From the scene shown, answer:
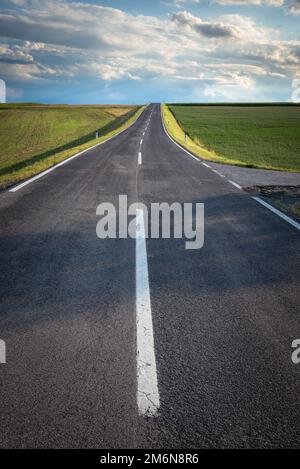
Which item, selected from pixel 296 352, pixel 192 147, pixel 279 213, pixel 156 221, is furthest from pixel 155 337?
pixel 192 147

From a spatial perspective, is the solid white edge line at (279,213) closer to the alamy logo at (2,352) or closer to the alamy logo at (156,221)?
the alamy logo at (156,221)

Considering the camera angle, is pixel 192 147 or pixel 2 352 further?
pixel 192 147

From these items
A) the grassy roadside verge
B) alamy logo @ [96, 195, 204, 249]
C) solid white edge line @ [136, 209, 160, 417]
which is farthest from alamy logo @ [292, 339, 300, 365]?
the grassy roadside verge

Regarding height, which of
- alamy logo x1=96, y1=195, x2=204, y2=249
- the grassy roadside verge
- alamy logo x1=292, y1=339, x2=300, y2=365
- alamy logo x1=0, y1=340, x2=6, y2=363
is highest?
the grassy roadside verge

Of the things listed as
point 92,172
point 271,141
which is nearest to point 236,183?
point 92,172

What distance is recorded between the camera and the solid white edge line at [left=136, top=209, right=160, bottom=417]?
2369 millimetres

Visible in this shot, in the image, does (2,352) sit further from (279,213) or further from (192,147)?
(192,147)

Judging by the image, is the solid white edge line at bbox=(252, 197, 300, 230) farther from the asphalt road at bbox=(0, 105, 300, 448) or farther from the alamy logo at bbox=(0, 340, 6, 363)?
the alamy logo at bbox=(0, 340, 6, 363)

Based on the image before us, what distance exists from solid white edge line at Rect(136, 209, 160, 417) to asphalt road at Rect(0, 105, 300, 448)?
5 centimetres

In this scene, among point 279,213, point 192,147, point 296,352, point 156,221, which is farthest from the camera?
point 192,147

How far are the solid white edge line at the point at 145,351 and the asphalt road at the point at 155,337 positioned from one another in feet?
0.16

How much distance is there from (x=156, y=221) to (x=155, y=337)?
3.58m

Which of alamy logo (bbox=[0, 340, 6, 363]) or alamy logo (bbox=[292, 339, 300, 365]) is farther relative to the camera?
alamy logo (bbox=[292, 339, 300, 365])

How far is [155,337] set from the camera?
3.04 m
